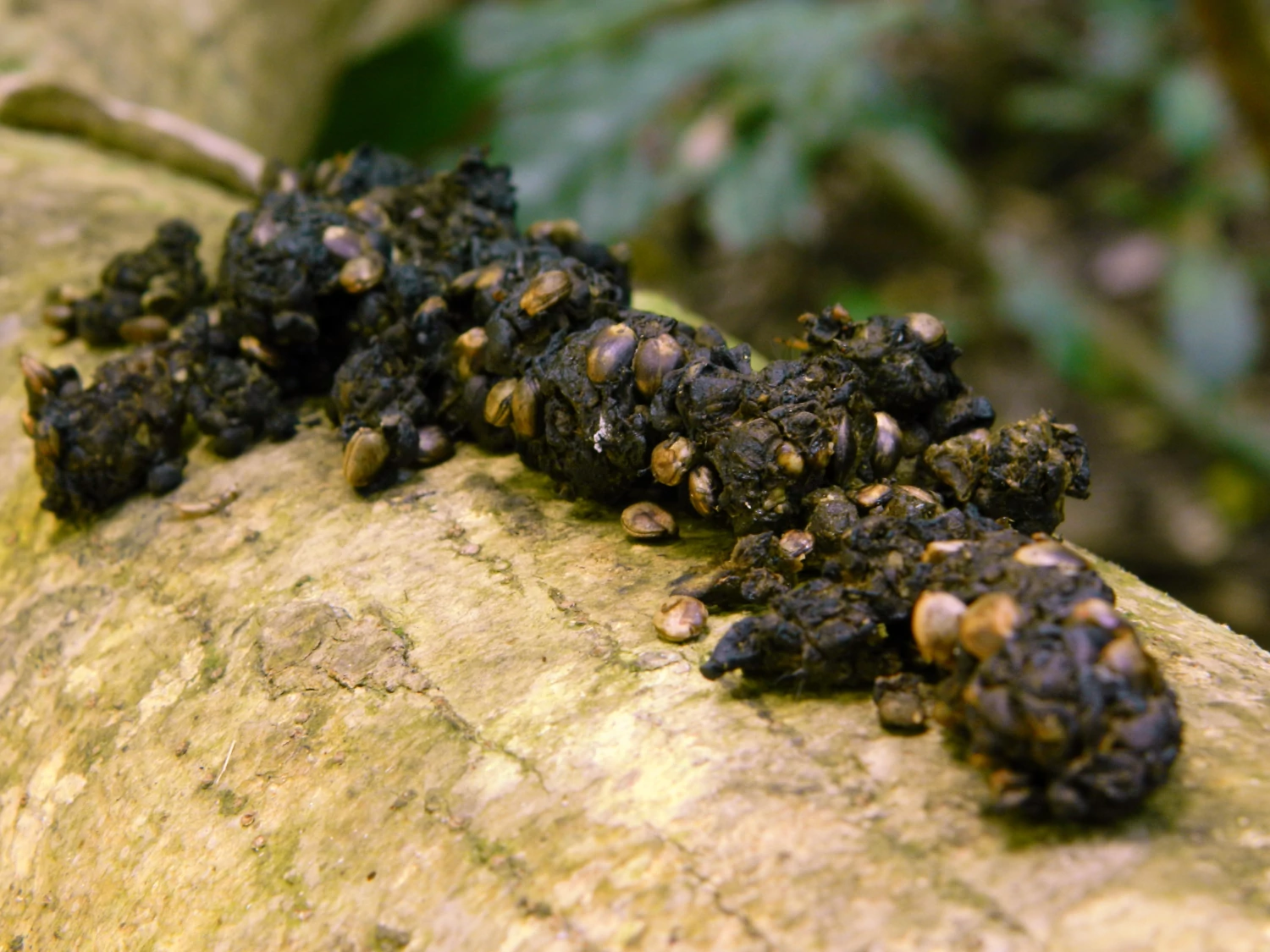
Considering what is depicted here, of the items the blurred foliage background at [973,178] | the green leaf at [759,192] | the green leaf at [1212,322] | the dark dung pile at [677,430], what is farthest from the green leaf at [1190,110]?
the dark dung pile at [677,430]

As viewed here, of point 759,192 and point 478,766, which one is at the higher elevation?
point 759,192

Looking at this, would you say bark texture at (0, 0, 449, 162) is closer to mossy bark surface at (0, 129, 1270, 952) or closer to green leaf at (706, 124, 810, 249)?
green leaf at (706, 124, 810, 249)

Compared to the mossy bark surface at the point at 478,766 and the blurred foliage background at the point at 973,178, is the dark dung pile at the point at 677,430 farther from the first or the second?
the blurred foliage background at the point at 973,178

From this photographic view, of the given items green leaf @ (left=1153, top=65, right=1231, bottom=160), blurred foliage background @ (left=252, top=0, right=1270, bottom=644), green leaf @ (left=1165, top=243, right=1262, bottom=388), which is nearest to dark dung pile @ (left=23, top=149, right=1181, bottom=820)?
blurred foliage background @ (left=252, top=0, right=1270, bottom=644)

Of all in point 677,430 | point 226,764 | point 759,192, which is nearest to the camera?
point 226,764

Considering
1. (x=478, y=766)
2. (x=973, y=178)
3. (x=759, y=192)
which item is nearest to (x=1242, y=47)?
(x=759, y=192)

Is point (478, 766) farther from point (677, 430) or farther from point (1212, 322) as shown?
point (1212, 322)

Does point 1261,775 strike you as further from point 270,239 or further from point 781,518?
point 270,239
